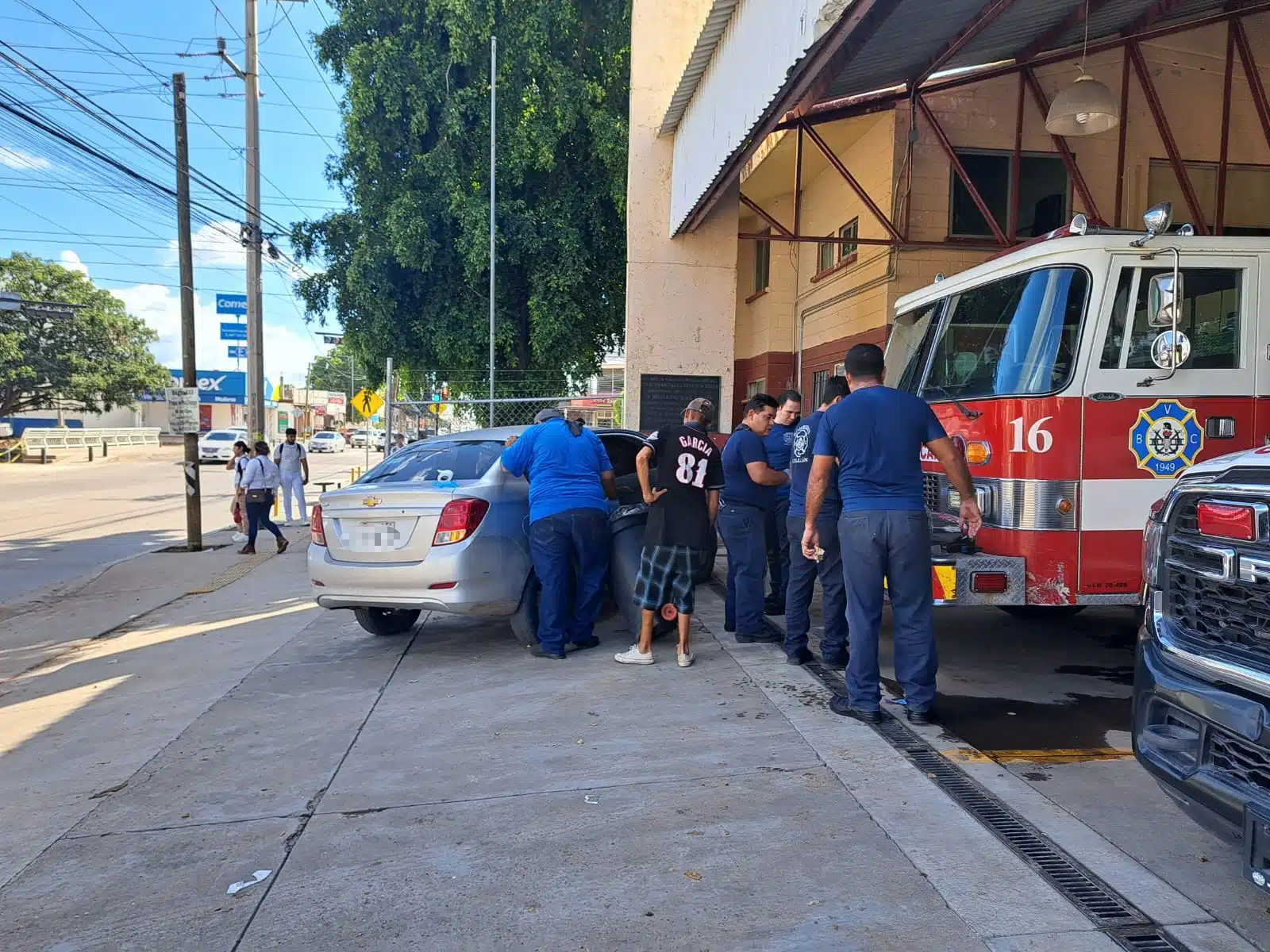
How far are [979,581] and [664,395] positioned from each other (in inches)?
250

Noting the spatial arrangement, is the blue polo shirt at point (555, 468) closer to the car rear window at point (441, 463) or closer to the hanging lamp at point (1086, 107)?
the car rear window at point (441, 463)

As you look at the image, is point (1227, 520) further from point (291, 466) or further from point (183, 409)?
point (291, 466)

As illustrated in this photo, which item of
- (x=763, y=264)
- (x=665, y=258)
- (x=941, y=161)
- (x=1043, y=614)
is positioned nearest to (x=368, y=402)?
(x=763, y=264)

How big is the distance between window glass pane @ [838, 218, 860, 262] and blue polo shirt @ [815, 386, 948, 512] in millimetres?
7745

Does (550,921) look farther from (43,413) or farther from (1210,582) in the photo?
(43,413)

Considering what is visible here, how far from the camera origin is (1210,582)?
2750 mm

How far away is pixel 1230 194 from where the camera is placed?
1095 cm

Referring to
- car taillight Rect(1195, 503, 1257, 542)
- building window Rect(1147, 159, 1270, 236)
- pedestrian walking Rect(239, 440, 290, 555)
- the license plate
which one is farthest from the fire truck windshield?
pedestrian walking Rect(239, 440, 290, 555)

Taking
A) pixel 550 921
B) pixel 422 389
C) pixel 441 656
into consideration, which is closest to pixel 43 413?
pixel 422 389

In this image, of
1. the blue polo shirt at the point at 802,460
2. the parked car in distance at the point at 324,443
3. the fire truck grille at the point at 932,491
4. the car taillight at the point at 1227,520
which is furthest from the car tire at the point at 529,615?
the parked car in distance at the point at 324,443

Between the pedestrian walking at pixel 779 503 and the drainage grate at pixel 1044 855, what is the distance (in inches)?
97.6

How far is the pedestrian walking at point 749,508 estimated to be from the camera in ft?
20.3

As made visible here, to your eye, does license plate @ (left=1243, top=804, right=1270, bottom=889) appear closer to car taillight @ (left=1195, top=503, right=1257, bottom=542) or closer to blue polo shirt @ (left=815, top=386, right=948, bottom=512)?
car taillight @ (left=1195, top=503, right=1257, bottom=542)

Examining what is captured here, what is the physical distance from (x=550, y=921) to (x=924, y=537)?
2607 mm
